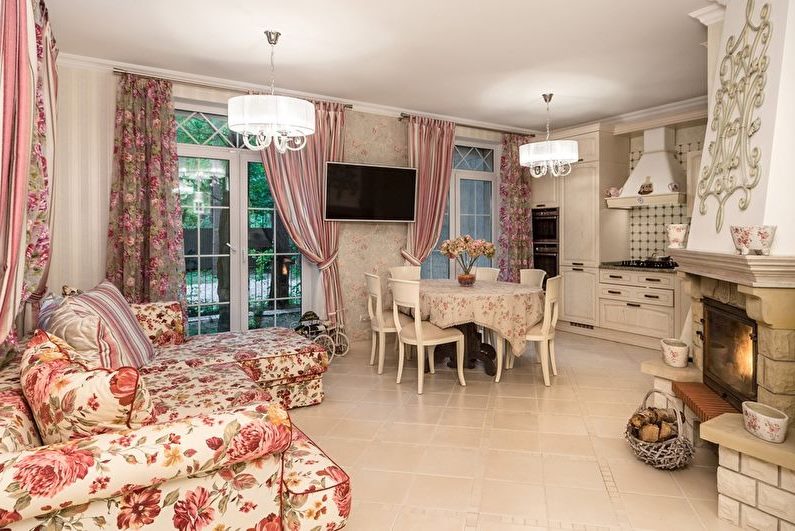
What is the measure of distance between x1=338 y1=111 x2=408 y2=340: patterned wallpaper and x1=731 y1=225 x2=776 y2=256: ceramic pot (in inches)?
142

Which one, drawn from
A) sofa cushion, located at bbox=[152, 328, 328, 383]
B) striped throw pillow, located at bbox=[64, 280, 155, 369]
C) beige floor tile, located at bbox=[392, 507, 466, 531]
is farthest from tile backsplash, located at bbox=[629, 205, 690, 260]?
striped throw pillow, located at bbox=[64, 280, 155, 369]

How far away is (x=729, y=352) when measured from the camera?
102 inches

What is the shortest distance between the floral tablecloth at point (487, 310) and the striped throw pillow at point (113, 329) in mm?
2056

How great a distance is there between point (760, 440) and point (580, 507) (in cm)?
77

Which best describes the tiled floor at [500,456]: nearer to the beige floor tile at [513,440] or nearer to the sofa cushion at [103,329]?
the beige floor tile at [513,440]

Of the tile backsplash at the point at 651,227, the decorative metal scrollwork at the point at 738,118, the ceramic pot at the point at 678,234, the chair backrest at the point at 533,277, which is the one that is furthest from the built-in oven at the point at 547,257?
the decorative metal scrollwork at the point at 738,118

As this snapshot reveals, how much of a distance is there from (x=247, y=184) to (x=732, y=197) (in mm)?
3942

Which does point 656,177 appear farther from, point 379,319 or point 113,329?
point 113,329

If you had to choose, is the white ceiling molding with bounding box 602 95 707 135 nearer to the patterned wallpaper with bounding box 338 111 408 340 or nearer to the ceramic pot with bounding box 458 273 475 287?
the patterned wallpaper with bounding box 338 111 408 340

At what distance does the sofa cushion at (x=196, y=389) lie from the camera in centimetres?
227

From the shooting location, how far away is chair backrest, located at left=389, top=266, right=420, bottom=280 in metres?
4.95

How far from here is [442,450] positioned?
2676mm

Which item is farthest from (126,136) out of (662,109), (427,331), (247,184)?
(662,109)

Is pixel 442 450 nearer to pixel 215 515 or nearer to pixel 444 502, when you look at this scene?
pixel 444 502
